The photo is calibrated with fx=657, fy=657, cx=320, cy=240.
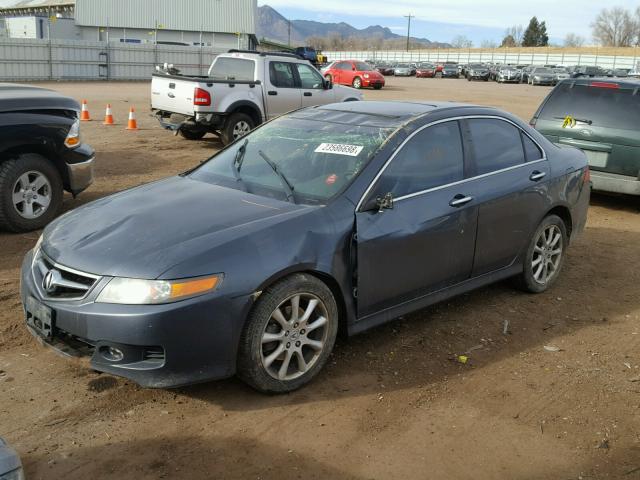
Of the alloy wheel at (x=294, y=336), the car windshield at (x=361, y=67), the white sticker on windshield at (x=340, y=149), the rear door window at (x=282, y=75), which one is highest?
the car windshield at (x=361, y=67)

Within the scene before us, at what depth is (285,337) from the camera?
3752 millimetres

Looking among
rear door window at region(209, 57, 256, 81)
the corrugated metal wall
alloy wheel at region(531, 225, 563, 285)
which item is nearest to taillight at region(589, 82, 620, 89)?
alloy wheel at region(531, 225, 563, 285)

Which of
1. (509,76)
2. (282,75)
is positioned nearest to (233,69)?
(282,75)

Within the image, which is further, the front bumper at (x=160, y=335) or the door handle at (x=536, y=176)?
the door handle at (x=536, y=176)

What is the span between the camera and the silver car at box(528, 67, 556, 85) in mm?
48781

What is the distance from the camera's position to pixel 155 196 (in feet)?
14.4

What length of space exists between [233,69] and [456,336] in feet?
33.7

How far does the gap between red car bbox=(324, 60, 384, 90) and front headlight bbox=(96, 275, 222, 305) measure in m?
32.7

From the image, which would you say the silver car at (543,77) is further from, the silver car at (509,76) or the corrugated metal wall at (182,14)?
the corrugated metal wall at (182,14)

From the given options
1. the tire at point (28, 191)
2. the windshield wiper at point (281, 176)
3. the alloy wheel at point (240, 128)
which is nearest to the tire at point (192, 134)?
the alloy wheel at point (240, 128)

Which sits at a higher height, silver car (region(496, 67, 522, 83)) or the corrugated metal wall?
the corrugated metal wall

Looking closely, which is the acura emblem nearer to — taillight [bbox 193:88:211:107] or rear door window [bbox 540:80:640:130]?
rear door window [bbox 540:80:640:130]

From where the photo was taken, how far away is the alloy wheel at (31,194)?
686 centimetres

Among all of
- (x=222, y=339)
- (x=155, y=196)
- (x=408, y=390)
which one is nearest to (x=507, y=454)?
(x=408, y=390)
